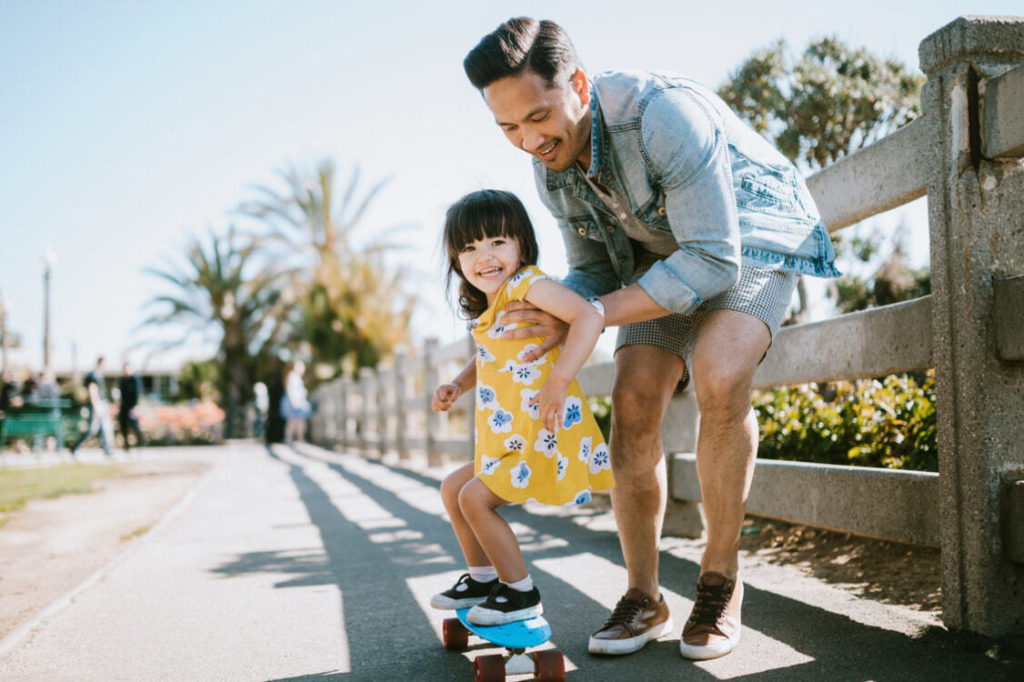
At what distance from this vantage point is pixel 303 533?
5059 millimetres

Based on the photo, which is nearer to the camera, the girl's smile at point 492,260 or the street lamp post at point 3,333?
the girl's smile at point 492,260

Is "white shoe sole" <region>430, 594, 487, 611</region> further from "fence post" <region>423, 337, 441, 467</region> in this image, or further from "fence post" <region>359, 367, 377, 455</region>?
"fence post" <region>359, 367, 377, 455</region>

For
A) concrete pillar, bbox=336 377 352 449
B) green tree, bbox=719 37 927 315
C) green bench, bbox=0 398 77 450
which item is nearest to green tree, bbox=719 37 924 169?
green tree, bbox=719 37 927 315

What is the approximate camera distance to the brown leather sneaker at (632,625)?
2.32 m

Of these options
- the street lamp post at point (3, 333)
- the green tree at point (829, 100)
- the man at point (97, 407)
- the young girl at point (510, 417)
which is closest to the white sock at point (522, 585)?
the young girl at point (510, 417)

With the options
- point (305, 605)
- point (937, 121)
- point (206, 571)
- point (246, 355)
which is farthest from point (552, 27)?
point (246, 355)

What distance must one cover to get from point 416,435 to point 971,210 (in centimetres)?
845

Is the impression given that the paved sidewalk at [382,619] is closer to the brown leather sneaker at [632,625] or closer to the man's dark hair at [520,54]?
the brown leather sneaker at [632,625]

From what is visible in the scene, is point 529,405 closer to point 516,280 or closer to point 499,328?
point 499,328

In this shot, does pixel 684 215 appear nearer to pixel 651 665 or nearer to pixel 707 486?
pixel 707 486

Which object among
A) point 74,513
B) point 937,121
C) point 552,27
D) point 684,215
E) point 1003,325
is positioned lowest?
point 74,513

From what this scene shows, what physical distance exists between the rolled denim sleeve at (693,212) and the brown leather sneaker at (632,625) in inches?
34.8

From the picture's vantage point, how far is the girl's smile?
7.85 ft

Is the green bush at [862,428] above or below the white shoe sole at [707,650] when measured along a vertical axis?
above
